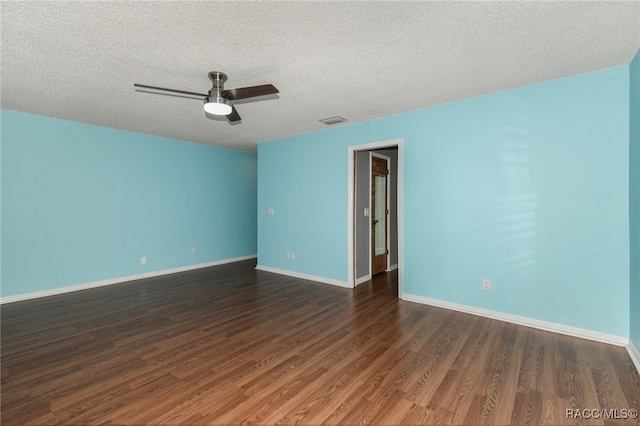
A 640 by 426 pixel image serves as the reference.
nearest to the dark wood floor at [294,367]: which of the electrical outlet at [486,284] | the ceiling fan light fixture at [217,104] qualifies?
the electrical outlet at [486,284]

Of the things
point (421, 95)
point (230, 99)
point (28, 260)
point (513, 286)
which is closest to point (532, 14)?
point (421, 95)

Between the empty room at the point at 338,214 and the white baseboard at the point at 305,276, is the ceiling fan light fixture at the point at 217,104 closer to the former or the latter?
the empty room at the point at 338,214

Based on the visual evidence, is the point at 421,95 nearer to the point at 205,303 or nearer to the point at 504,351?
the point at 504,351

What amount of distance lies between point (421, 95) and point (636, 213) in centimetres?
224

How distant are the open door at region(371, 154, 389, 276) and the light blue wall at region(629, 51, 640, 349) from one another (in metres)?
3.21

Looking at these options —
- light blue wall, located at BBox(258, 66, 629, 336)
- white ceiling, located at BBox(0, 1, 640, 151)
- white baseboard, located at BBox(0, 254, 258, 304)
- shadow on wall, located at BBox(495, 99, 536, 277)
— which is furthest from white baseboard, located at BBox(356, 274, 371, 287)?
white baseboard, located at BBox(0, 254, 258, 304)

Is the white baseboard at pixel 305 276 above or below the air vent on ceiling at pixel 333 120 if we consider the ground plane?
below

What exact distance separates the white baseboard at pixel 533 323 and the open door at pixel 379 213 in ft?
5.07

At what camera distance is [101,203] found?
466 cm

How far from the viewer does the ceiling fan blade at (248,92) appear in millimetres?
2414

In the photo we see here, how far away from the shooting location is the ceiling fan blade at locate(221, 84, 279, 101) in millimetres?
2414

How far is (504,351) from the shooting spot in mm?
2533

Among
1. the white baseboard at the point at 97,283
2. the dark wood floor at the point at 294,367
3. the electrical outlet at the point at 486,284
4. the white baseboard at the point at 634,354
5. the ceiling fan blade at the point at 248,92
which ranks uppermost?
the ceiling fan blade at the point at 248,92

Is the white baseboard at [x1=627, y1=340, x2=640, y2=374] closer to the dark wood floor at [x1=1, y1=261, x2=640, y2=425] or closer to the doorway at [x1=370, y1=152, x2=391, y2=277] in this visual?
the dark wood floor at [x1=1, y1=261, x2=640, y2=425]
